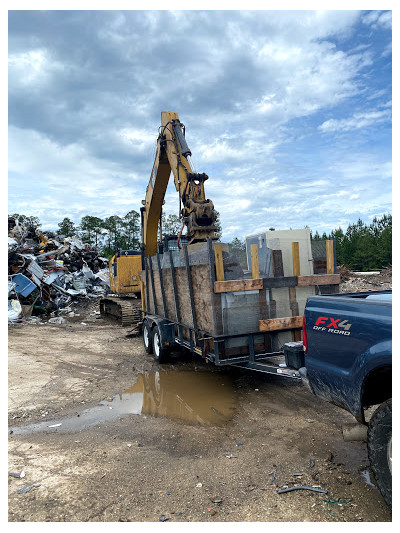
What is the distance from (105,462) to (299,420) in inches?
102

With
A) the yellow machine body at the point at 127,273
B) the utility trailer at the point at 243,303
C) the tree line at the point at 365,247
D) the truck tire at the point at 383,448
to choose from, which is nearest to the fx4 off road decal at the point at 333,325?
the truck tire at the point at 383,448

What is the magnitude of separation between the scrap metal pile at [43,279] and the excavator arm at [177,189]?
898 cm

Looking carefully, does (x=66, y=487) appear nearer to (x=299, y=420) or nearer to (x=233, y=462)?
(x=233, y=462)

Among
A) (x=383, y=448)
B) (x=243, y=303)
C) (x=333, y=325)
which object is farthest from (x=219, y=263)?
(x=383, y=448)

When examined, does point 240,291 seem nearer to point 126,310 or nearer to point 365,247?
point 126,310

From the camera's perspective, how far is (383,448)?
2.86m

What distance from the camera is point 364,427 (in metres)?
3.41

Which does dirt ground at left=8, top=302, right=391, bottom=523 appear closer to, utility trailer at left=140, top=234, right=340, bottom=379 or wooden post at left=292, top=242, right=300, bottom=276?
utility trailer at left=140, top=234, right=340, bottom=379

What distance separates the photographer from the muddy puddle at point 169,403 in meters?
5.39

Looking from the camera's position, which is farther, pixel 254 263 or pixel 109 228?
pixel 109 228

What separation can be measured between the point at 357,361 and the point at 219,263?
284 cm

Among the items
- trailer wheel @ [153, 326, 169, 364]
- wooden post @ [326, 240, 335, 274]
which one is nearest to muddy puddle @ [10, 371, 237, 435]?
trailer wheel @ [153, 326, 169, 364]

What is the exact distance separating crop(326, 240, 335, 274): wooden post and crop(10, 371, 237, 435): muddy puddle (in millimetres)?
2690
